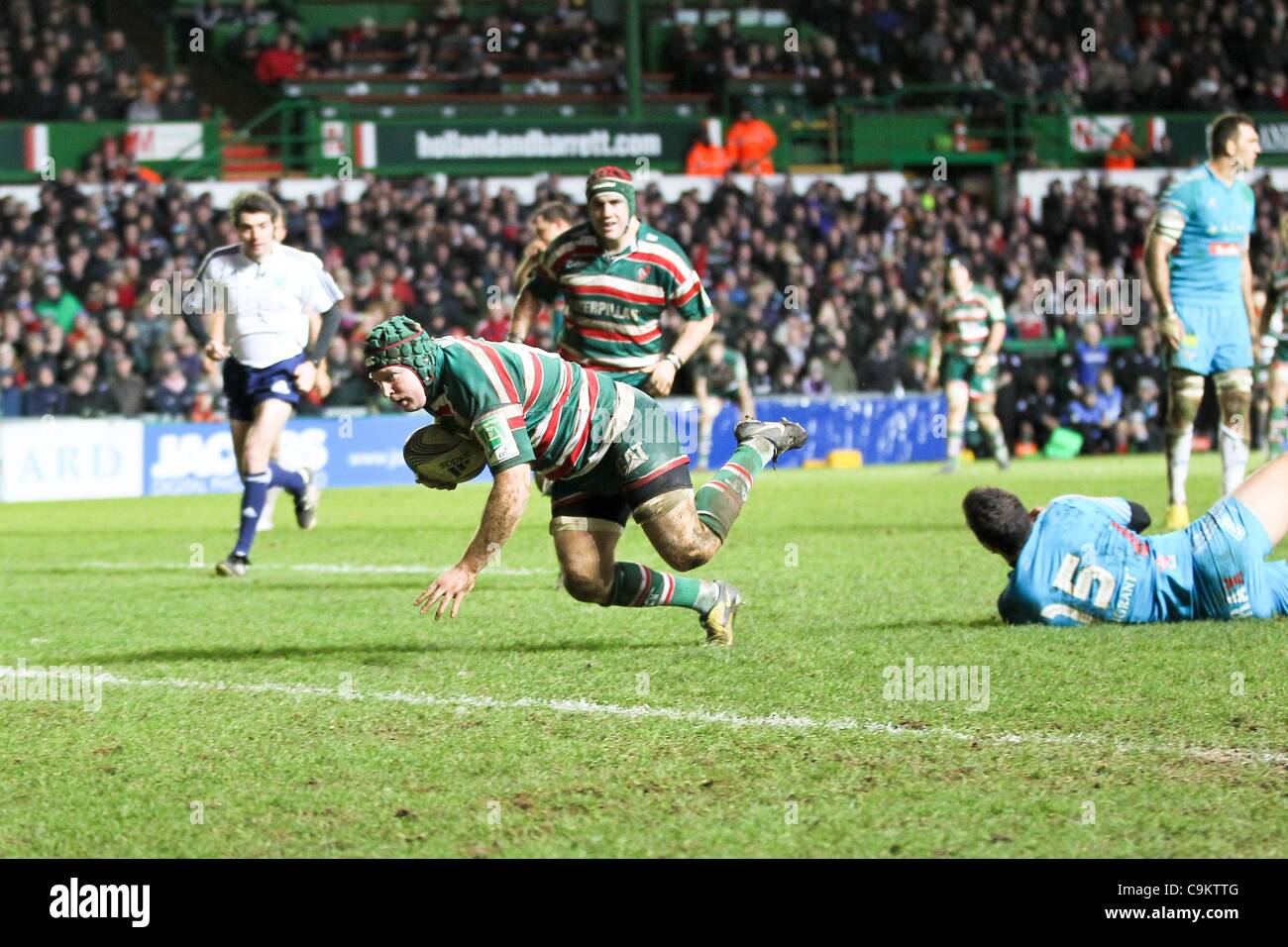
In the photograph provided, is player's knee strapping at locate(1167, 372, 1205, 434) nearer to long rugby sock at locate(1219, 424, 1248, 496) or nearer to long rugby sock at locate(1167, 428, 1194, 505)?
long rugby sock at locate(1167, 428, 1194, 505)

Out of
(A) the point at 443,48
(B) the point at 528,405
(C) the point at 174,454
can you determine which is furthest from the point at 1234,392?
(A) the point at 443,48

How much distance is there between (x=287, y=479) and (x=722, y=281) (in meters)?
14.5

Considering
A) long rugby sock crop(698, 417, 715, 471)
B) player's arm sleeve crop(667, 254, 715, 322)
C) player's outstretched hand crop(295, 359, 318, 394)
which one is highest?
player's arm sleeve crop(667, 254, 715, 322)

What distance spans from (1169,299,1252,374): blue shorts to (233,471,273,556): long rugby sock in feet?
19.2

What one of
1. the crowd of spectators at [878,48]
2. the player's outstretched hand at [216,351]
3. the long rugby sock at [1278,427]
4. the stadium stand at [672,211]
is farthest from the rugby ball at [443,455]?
the crowd of spectators at [878,48]

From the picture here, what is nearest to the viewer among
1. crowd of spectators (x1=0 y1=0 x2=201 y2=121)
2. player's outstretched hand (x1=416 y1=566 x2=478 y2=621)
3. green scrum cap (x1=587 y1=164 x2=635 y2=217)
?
player's outstretched hand (x1=416 y1=566 x2=478 y2=621)

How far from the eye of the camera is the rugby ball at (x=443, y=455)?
6797mm

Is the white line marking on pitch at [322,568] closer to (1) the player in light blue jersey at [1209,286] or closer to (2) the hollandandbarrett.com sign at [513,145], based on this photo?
(1) the player in light blue jersey at [1209,286]

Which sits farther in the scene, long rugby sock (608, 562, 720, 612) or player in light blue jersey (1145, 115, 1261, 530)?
player in light blue jersey (1145, 115, 1261, 530)

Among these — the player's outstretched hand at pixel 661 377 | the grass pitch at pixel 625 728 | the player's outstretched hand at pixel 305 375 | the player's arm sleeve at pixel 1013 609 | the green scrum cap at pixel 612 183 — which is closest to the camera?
the grass pitch at pixel 625 728

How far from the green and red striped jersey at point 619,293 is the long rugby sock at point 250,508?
276 centimetres

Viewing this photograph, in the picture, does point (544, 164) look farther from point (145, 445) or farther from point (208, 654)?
point (208, 654)

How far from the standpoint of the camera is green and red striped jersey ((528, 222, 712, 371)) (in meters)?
9.55

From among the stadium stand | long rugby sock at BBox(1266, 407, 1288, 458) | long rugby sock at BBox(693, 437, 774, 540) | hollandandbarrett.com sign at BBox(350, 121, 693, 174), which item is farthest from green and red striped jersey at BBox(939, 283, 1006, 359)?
long rugby sock at BBox(693, 437, 774, 540)
